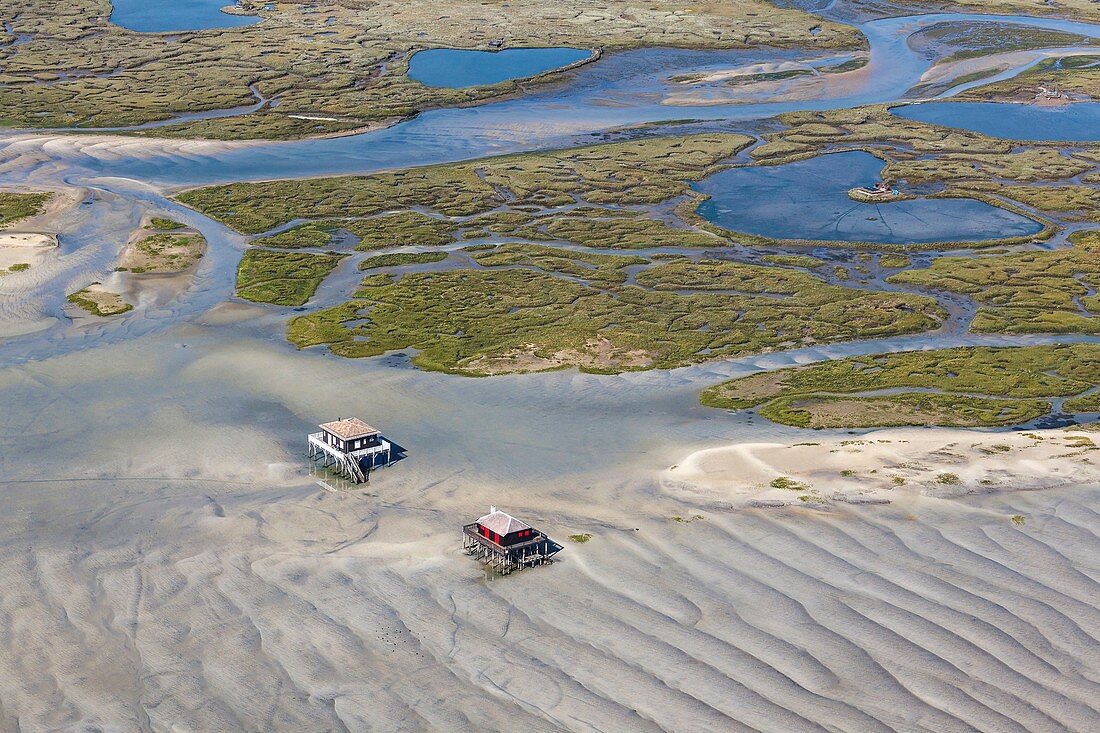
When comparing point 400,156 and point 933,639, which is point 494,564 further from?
point 400,156

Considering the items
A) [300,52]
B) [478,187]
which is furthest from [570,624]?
[300,52]

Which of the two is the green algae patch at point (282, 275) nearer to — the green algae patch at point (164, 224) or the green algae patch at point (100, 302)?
the green algae patch at point (100, 302)

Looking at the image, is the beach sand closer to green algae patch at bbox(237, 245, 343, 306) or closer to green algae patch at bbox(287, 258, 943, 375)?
green algae patch at bbox(287, 258, 943, 375)

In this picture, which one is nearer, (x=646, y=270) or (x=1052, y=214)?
(x=646, y=270)

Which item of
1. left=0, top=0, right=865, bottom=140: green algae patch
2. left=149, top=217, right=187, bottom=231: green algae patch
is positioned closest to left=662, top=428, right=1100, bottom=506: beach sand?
left=149, top=217, right=187, bottom=231: green algae patch

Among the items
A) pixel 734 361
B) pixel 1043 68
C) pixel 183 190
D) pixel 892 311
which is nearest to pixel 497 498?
pixel 734 361

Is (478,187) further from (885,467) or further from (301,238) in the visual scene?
(885,467)

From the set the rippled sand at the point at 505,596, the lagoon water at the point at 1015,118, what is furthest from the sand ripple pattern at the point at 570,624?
the lagoon water at the point at 1015,118
